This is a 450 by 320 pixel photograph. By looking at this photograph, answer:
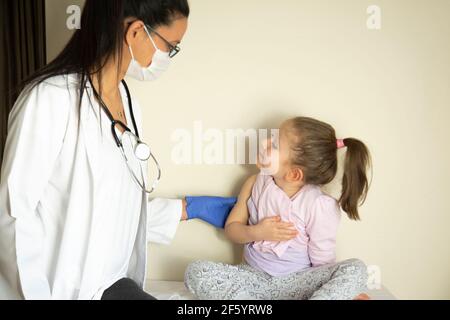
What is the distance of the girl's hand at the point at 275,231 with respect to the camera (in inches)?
61.7

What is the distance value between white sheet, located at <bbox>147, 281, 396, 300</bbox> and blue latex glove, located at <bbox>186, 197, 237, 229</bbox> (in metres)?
0.27

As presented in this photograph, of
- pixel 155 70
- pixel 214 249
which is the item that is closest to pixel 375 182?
pixel 214 249

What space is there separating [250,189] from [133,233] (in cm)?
49

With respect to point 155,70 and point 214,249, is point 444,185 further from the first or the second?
point 155,70

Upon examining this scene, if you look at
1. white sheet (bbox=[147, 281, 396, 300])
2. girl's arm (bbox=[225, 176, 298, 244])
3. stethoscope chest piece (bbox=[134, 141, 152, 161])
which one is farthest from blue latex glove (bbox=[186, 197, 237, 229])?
stethoscope chest piece (bbox=[134, 141, 152, 161])

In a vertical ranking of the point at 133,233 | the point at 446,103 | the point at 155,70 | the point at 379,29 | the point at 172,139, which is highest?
the point at 379,29

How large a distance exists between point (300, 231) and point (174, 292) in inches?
19.8

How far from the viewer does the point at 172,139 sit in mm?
1760

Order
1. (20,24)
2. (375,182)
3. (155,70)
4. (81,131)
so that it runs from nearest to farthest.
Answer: (81,131) → (155,70) → (20,24) → (375,182)

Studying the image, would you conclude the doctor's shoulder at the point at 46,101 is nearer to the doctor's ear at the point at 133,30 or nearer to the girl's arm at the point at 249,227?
the doctor's ear at the point at 133,30

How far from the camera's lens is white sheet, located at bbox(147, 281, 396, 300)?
5.07ft

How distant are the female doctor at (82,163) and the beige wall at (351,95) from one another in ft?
1.22

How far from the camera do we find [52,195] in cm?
122

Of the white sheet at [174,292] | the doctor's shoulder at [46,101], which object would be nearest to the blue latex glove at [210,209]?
the white sheet at [174,292]
